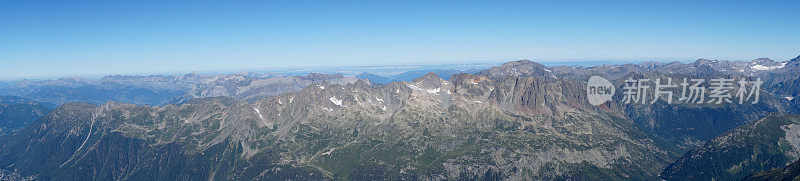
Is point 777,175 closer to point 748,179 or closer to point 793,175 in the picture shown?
point 793,175

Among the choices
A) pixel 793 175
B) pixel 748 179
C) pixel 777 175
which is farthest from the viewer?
pixel 748 179

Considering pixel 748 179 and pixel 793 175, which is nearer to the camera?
pixel 793 175

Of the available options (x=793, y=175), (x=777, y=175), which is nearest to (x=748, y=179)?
(x=777, y=175)

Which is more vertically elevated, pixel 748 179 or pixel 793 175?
pixel 793 175

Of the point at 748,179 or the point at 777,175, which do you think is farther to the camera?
the point at 748,179

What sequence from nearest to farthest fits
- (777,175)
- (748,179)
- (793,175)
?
(793,175), (777,175), (748,179)

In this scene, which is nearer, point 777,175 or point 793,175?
point 793,175
